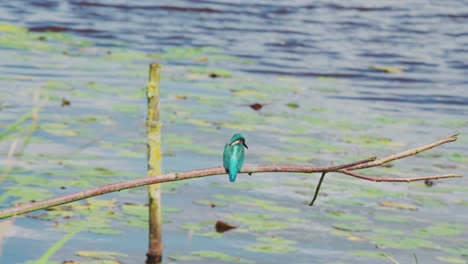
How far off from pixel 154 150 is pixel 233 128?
401 cm

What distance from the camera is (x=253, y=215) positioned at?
27.8 ft

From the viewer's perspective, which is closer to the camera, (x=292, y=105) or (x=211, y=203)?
(x=211, y=203)

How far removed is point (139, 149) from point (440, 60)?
27.9 ft

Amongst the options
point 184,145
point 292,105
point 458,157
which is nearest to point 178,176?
point 184,145

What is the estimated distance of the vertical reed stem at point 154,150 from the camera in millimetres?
7137

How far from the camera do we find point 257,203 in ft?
28.7

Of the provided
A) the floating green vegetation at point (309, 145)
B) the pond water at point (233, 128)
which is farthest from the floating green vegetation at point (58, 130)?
the floating green vegetation at point (309, 145)

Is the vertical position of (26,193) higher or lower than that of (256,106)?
lower

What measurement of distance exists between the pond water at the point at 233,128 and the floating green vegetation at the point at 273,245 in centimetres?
1

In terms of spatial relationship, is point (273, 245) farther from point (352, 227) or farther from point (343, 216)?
point (343, 216)

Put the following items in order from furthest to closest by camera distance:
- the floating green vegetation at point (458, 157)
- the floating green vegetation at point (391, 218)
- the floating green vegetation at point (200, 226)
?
the floating green vegetation at point (458, 157)
the floating green vegetation at point (391, 218)
the floating green vegetation at point (200, 226)

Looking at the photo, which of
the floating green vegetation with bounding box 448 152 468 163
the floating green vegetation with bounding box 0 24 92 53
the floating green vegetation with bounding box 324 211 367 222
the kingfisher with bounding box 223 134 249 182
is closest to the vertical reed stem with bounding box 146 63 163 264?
the floating green vegetation with bounding box 324 211 367 222

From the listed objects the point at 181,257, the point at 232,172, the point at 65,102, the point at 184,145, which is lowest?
the point at 181,257

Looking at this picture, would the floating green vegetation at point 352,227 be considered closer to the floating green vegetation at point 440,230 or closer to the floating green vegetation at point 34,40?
the floating green vegetation at point 440,230
